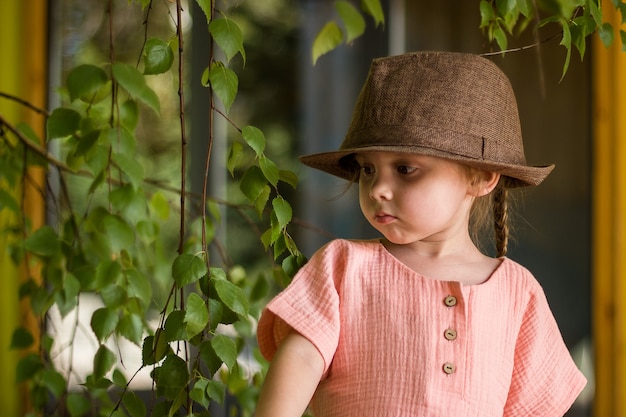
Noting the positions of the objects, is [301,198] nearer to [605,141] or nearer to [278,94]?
[278,94]

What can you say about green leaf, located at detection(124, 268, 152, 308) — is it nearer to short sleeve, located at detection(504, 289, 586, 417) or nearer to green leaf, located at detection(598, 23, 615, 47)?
short sleeve, located at detection(504, 289, 586, 417)

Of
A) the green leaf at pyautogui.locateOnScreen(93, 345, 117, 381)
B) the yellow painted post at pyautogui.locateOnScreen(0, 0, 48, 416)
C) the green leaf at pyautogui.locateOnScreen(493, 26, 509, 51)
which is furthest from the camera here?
the yellow painted post at pyautogui.locateOnScreen(0, 0, 48, 416)

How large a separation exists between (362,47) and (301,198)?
551mm

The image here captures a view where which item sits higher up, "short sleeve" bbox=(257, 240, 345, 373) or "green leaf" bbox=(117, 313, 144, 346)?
"short sleeve" bbox=(257, 240, 345, 373)

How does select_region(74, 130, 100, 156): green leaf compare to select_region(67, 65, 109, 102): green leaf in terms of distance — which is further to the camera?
select_region(74, 130, 100, 156): green leaf

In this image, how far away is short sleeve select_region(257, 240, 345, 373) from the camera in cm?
101

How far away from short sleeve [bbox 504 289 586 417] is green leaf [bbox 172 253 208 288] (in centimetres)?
43

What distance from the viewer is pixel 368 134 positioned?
1.04 metres

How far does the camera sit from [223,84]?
3.16 feet

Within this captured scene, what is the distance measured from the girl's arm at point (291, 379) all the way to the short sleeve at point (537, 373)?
0.27 meters

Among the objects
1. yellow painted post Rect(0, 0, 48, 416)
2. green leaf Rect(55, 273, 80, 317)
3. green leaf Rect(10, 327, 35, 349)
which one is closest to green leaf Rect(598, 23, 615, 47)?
green leaf Rect(55, 273, 80, 317)

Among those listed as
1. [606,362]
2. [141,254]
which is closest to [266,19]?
[141,254]

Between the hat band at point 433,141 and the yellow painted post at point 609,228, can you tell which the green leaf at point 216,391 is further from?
the yellow painted post at point 609,228

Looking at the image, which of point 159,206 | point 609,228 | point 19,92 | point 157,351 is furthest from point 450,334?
point 19,92
